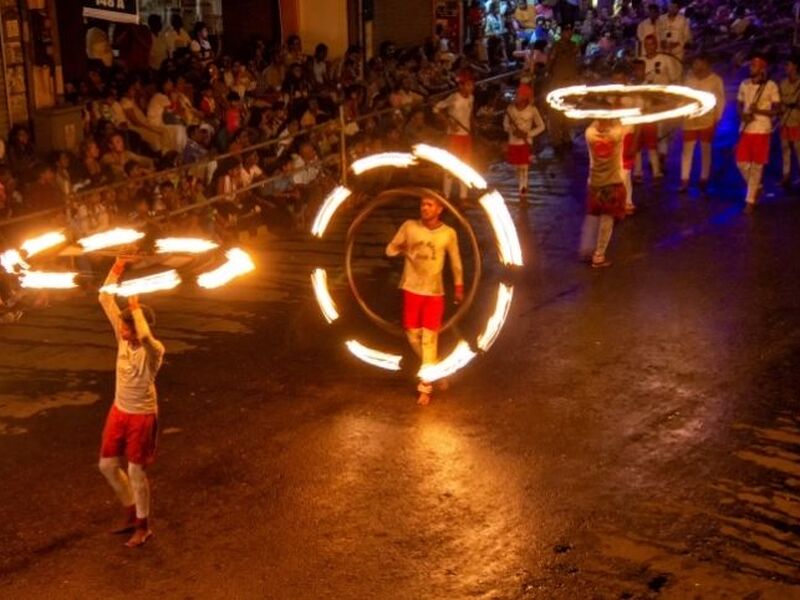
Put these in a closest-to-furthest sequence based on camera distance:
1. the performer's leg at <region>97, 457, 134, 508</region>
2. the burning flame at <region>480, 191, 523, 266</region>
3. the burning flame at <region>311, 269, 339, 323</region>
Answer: the performer's leg at <region>97, 457, 134, 508</region>, the burning flame at <region>480, 191, 523, 266</region>, the burning flame at <region>311, 269, 339, 323</region>

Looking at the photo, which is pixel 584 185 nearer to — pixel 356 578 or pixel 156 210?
pixel 156 210

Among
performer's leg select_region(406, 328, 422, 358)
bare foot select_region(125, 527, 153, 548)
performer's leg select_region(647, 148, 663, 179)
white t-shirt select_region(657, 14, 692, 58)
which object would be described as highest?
white t-shirt select_region(657, 14, 692, 58)

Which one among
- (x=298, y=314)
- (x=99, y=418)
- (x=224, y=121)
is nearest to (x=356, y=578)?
(x=99, y=418)

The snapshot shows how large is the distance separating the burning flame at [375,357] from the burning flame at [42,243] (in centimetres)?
285

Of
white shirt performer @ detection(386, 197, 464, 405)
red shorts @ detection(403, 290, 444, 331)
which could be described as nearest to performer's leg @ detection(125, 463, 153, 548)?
white shirt performer @ detection(386, 197, 464, 405)

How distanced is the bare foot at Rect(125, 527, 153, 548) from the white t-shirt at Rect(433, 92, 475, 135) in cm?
1011

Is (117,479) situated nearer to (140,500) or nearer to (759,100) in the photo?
(140,500)

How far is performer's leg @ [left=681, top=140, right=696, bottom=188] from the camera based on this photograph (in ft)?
60.5

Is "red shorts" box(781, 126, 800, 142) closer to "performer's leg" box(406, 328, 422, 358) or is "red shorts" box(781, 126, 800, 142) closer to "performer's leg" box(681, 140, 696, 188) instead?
"performer's leg" box(681, 140, 696, 188)

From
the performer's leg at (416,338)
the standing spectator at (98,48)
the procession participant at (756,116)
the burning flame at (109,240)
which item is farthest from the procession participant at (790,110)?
the burning flame at (109,240)

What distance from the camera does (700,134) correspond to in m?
18.2

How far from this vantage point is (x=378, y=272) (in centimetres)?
1517

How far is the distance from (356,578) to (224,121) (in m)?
11.4

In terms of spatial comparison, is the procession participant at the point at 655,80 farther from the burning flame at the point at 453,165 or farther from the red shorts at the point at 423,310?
the red shorts at the point at 423,310
